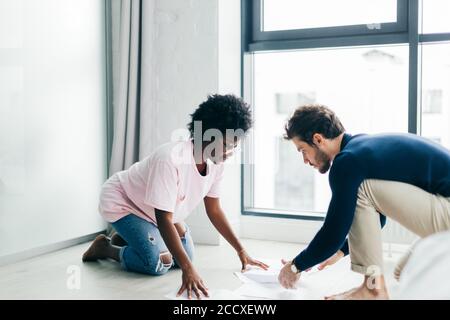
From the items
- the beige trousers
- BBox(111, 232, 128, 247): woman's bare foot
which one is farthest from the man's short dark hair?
BBox(111, 232, 128, 247): woman's bare foot

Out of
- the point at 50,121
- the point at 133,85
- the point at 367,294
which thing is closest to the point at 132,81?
the point at 133,85

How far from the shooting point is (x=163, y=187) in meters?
1.98

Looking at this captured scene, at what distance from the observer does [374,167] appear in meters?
1.71

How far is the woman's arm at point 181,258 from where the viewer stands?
1.82 metres

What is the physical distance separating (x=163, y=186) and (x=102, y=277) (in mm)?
536

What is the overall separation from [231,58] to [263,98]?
47 centimetres

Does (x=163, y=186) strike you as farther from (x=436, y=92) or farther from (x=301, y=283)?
(x=436, y=92)

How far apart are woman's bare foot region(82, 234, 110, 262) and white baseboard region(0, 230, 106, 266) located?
0.30 metres

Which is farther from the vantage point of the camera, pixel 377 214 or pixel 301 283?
pixel 301 283

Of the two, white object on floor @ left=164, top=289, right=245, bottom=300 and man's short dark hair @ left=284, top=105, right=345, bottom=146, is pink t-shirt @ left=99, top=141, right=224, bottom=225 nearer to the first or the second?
white object on floor @ left=164, top=289, right=245, bottom=300

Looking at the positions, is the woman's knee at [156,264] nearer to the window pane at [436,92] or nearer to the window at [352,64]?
the window at [352,64]

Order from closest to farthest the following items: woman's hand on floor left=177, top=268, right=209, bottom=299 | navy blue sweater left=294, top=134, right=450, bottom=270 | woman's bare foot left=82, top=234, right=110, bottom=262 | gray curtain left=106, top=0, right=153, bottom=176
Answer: navy blue sweater left=294, top=134, right=450, bottom=270 → woman's hand on floor left=177, top=268, right=209, bottom=299 → woman's bare foot left=82, top=234, right=110, bottom=262 → gray curtain left=106, top=0, right=153, bottom=176

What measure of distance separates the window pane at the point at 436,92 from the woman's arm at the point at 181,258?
1503mm

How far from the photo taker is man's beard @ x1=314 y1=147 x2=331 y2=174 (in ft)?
6.08
